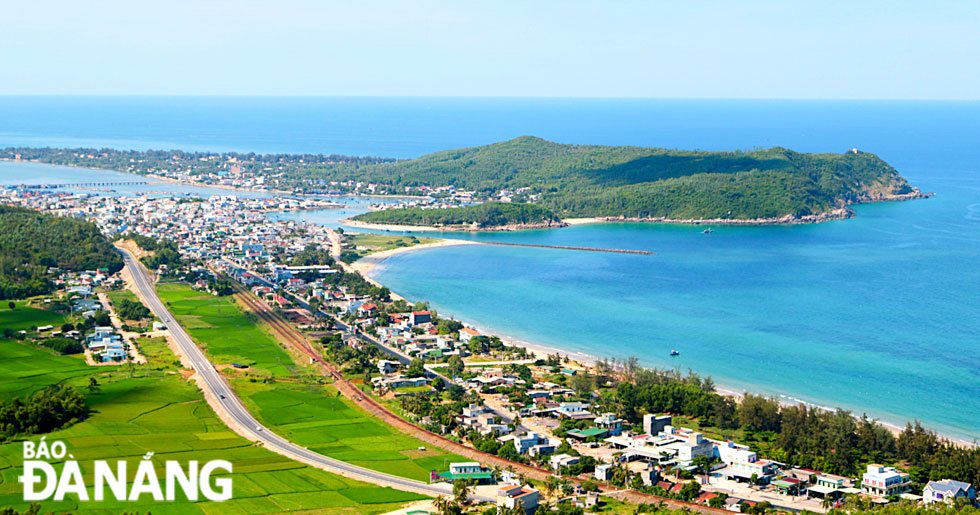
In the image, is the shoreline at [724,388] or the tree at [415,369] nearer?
the shoreline at [724,388]

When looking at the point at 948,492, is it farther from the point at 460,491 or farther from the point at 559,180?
the point at 559,180

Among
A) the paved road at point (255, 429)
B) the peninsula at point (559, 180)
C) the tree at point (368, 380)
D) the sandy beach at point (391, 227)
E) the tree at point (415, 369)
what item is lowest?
the paved road at point (255, 429)

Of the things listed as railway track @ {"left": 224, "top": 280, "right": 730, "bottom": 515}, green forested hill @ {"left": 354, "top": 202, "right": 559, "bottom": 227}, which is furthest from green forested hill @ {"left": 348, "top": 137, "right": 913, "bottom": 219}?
railway track @ {"left": 224, "top": 280, "right": 730, "bottom": 515}

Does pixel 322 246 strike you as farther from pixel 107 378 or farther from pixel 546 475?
pixel 546 475

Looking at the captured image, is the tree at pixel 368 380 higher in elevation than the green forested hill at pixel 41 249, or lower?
lower

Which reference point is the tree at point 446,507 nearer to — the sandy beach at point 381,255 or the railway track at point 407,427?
the railway track at point 407,427

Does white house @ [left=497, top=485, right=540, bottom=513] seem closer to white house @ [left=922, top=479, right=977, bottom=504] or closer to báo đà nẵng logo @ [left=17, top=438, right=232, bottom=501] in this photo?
báo đà nẵng logo @ [left=17, top=438, right=232, bottom=501]

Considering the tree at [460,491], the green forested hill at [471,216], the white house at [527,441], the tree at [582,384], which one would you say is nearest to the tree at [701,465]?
the white house at [527,441]

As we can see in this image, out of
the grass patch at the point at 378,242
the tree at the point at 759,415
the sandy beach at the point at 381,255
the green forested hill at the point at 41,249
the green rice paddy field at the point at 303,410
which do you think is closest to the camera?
the green rice paddy field at the point at 303,410
